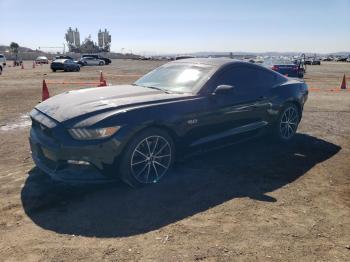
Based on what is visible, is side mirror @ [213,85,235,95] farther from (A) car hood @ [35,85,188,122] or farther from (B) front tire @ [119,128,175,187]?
(B) front tire @ [119,128,175,187]

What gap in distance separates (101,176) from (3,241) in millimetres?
1286

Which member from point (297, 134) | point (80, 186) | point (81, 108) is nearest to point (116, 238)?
point (80, 186)

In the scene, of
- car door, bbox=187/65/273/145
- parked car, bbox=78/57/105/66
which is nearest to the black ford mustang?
car door, bbox=187/65/273/145

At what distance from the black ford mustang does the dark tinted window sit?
0.02m

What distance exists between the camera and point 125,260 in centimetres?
333

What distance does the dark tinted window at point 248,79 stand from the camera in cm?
593

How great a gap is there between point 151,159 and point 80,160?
950 mm

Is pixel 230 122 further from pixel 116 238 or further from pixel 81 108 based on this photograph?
pixel 116 238

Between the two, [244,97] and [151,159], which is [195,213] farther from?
[244,97]

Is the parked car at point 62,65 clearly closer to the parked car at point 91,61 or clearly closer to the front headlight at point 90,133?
the parked car at point 91,61

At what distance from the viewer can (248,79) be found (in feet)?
20.7

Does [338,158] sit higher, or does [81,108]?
[81,108]

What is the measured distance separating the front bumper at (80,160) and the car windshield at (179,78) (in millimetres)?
1625

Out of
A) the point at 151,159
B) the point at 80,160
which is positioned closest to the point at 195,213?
the point at 151,159
